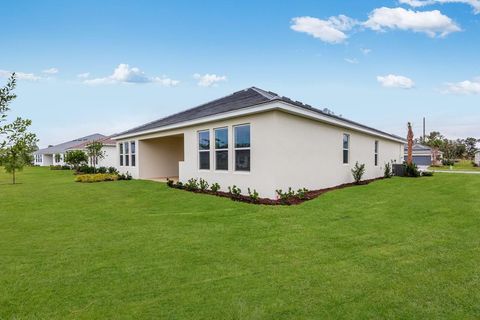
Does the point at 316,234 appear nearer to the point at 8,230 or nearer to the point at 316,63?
the point at 8,230

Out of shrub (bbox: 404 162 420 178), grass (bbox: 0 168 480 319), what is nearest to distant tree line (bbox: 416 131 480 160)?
shrub (bbox: 404 162 420 178)

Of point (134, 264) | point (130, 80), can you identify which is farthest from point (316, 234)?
point (130, 80)

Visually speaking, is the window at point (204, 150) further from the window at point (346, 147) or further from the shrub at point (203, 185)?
the window at point (346, 147)

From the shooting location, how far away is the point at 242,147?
36.5 feet

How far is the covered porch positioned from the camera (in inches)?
765

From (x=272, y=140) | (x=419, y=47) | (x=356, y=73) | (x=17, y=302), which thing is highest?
(x=419, y=47)

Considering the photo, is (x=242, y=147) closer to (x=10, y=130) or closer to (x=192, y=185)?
(x=192, y=185)

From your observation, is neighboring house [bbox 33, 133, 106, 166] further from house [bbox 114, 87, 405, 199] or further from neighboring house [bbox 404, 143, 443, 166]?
neighboring house [bbox 404, 143, 443, 166]

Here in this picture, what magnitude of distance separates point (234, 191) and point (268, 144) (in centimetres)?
227

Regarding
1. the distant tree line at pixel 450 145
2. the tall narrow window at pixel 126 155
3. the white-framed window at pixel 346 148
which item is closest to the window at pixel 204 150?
the white-framed window at pixel 346 148

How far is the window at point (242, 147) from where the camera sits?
10.9 m

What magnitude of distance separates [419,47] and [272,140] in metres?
12.6

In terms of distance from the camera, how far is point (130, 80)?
66.8 ft

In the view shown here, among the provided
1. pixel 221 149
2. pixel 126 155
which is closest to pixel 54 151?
pixel 126 155
